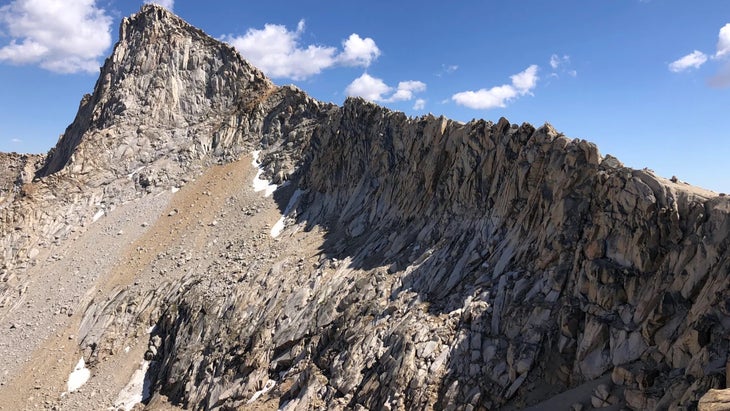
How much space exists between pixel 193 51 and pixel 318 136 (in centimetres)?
2503

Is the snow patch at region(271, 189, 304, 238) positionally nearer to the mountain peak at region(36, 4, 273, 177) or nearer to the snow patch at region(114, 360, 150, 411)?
the snow patch at region(114, 360, 150, 411)

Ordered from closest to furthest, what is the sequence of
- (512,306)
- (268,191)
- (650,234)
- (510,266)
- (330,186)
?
(650,234)
(512,306)
(510,266)
(330,186)
(268,191)

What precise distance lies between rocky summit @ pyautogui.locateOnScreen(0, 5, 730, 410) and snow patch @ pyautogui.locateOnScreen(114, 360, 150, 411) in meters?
0.18

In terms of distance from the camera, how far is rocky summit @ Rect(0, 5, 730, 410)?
19.8 meters

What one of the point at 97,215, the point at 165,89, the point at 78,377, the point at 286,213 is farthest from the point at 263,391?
the point at 165,89

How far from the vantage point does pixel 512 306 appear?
2386cm

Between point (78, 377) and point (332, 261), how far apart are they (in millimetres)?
21928

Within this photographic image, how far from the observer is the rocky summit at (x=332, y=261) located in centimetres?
1981

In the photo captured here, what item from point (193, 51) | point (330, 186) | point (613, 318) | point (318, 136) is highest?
point (193, 51)

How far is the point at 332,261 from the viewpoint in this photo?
36594 millimetres

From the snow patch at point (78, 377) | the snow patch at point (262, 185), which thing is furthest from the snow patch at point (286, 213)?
the snow patch at point (78, 377)

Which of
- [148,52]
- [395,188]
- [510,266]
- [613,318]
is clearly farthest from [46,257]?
[613,318]

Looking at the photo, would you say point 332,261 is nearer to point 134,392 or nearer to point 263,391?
point 263,391

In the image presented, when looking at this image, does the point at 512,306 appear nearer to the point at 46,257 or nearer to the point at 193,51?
the point at 46,257
